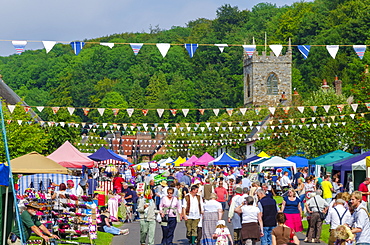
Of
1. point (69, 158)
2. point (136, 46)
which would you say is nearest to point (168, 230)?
point (136, 46)

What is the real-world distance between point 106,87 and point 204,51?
769 inches

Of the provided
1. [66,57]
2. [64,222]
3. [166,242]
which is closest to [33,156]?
[64,222]

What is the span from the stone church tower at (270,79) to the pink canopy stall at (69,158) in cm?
6865

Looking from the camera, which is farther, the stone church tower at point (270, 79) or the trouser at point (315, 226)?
the stone church tower at point (270, 79)

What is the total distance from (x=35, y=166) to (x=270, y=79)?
260ft

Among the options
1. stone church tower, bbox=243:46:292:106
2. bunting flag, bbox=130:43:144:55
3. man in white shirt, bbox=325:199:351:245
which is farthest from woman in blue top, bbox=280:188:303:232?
stone church tower, bbox=243:46:292:106

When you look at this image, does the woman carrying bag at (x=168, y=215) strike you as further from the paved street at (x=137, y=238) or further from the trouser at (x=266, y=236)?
the trouser at (x=266, y=236)

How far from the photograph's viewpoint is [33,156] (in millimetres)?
21203

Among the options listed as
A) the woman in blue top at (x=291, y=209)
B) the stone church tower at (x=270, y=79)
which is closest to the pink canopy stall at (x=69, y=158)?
the woman in blue top at (x=291, y=209)

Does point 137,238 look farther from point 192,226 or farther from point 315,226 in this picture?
point 315,226

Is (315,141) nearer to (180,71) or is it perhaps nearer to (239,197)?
(239,197)

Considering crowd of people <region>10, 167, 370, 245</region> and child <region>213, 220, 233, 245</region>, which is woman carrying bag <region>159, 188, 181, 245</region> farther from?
child <region>213, 220, 233, 245</region>

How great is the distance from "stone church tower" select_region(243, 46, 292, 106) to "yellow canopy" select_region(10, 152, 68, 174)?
252 ft

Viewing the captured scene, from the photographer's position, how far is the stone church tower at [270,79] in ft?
317
